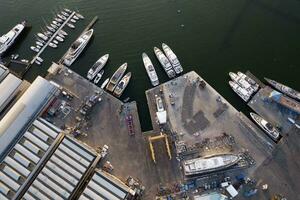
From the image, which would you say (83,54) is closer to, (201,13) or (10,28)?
(10,28)

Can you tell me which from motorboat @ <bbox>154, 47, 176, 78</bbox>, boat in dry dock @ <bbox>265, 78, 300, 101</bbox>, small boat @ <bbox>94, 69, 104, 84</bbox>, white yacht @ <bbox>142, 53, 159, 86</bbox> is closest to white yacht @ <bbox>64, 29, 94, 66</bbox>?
small boat @ <bbox>94, 69, 104, 84</bbox>

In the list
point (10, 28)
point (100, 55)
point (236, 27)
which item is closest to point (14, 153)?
point (100, 55)

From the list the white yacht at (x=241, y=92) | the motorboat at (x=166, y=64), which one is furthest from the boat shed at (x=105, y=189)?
the white yacht at (x=241, y=92)

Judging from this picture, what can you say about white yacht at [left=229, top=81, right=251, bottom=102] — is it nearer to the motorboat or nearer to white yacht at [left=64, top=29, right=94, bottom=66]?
the motorboat

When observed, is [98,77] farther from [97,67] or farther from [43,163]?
[43,163]

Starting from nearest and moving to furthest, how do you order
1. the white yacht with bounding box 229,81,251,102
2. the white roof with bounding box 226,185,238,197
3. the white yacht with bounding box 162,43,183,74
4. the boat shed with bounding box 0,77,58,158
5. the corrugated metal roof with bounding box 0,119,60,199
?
1. the corrugated metal roof with bounding box 0,119,60,199
2. the white roof with bounding box 226,185,238,197
3. the boat shed with bounding box 0,77,58,158
4. the white yacht with bounding box 229,81,251,102
5. the white yacht with bounding box 162,43,183,74

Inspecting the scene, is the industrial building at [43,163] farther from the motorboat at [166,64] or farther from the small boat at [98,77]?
the motorboat at [166,64]

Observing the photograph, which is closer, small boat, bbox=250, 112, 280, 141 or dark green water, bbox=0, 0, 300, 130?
small boat, bbox=250, 112, 280, 141

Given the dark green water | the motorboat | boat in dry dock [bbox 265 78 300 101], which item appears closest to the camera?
boat in dry dock [bbox 265 78 300 101]

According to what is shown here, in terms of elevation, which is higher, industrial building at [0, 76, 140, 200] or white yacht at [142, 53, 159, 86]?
white yacht at [142, 53, 159, 86]
